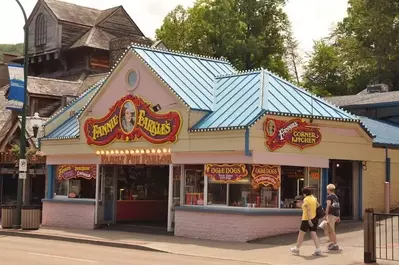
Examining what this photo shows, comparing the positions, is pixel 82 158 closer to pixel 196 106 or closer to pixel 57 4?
pixel 196 106

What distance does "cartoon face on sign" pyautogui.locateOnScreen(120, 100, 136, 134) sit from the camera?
A: 24172 mm

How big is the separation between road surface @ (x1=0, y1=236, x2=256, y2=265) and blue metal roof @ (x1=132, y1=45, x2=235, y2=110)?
5.70 meters

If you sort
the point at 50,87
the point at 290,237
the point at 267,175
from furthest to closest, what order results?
the point at 50,87 < the point at 267,175 < the point at 290,237

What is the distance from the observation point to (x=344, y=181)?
2434 centimetres

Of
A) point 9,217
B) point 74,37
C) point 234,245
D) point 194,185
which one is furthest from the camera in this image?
point 74,37

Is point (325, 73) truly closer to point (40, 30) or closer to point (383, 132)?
point (40, 30)

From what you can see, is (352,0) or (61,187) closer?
(61,187)

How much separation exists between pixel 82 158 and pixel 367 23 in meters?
30.1

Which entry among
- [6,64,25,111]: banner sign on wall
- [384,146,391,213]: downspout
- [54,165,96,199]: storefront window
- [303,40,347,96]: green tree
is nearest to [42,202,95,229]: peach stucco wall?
[54,165,96,199]: storefront window

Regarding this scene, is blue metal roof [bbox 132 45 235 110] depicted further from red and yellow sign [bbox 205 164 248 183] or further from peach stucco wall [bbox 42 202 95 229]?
peach stucco wall [bbox 42 202 95 229]

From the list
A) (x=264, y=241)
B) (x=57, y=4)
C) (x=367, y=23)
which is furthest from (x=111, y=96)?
(x=367, y=23)

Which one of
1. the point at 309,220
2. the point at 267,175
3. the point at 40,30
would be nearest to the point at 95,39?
the point at 40,30

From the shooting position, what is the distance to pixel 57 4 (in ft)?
162

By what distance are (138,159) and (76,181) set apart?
4601mm
